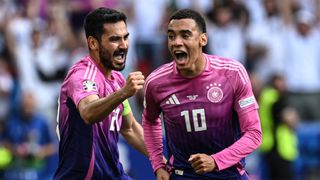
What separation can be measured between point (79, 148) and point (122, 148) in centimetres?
557

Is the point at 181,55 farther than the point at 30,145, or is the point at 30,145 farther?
the point at 30,145

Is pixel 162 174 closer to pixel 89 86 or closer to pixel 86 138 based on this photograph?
pixel 86 138

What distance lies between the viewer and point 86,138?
876 centimetres

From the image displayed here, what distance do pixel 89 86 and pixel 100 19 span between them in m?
0.64

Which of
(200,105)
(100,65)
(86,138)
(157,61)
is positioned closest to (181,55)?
(200,105)

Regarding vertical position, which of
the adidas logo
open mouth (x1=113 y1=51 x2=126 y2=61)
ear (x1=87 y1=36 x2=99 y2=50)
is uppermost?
ear (x1=87 y1=36 x2=99 y2=50)

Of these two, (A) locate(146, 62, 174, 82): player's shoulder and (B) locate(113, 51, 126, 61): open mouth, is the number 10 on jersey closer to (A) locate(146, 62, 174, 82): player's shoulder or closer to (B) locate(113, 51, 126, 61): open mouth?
(A) locate(146, 62, 174, 82): player's shoulder

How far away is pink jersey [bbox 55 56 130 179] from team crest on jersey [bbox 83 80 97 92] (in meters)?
0.10

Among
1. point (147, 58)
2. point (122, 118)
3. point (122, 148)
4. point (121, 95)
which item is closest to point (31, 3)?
point (147, 58)

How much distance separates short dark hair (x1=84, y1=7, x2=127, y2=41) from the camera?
869 cm

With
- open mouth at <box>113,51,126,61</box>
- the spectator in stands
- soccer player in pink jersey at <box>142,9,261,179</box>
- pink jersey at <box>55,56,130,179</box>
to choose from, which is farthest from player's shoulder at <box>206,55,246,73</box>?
the spectator in stands

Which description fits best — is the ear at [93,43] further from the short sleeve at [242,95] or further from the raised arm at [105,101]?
the short sleeve at [242,95]

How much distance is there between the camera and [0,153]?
598 inches

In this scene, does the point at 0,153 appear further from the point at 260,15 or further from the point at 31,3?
the point at 260,15
